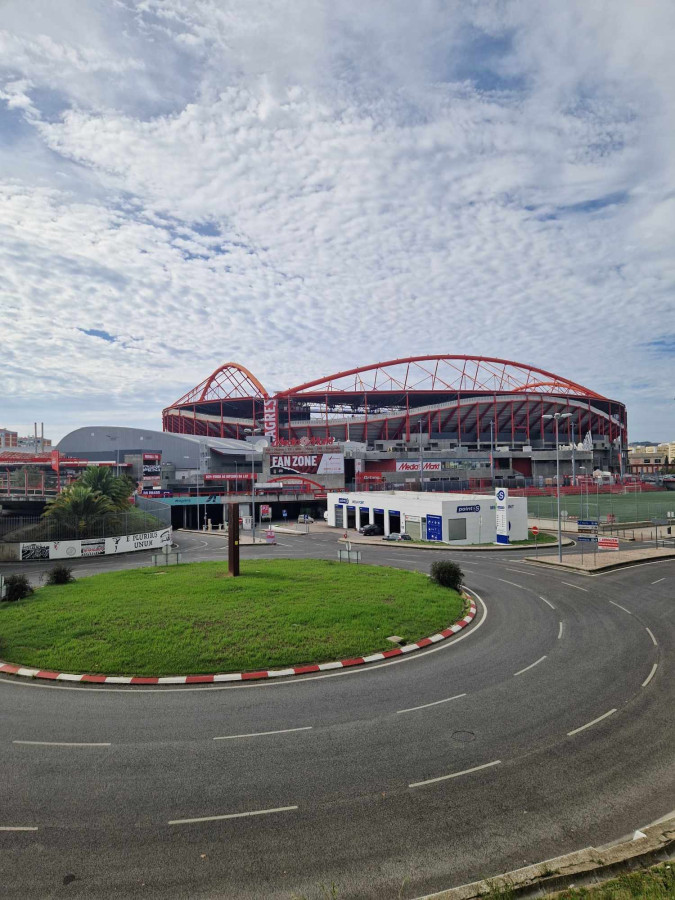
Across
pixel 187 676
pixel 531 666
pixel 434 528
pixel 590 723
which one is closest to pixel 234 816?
pixel 187 676

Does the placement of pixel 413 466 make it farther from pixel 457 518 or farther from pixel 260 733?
pixel 260 733

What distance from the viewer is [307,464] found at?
9269cm

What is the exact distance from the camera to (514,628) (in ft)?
67.4

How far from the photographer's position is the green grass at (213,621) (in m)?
16.2

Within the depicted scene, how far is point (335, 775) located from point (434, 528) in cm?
3988

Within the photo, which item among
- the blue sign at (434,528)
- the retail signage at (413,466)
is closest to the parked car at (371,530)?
the blue sign at (434,528)

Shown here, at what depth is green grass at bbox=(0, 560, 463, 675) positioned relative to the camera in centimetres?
1622

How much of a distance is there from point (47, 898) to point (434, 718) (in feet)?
27.4

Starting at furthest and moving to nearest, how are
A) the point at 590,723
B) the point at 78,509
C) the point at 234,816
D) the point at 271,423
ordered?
the point at 271,423
the point at 78,509
the point at 590,723
the point at 234,816

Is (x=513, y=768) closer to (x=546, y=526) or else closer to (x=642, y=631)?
(x=642, y=631)

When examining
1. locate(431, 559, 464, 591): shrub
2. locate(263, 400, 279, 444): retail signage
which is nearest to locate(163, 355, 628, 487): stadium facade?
locate(263, 400, 279, 444): retail signage

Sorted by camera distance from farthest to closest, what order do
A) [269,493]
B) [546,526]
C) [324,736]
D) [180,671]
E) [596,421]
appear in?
[596,421], [269,493], [546,526], [180,671], [324,736]

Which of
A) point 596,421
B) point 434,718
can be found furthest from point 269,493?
point 596,421

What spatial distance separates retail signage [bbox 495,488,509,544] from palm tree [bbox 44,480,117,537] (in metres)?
35.2
